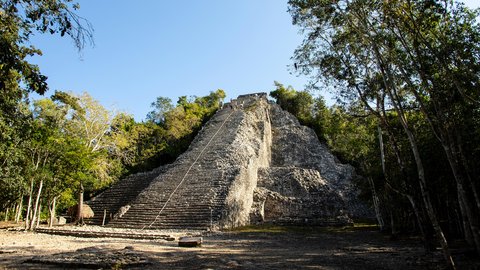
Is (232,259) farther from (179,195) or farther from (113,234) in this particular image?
(179,195)

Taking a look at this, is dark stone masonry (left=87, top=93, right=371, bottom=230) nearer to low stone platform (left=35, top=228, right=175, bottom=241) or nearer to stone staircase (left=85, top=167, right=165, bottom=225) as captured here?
stone staircase (left=85, top=167, right=165, bottom=225)

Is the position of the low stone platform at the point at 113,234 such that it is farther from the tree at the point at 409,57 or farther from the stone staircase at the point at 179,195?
the tree at the point at 409,57

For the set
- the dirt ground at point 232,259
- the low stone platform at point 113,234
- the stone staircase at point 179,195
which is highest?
the stone staircase at point 179,195

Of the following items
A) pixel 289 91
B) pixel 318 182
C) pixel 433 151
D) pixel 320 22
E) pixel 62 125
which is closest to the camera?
pixel 320 22

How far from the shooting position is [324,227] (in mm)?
19000

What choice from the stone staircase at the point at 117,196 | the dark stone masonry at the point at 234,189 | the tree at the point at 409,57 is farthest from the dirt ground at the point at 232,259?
the stone staircase at the point at 117,196

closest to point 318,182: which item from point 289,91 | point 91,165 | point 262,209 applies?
point 262,209

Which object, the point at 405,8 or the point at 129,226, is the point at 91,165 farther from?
the point at 405,8

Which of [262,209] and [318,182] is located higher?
[318,182]

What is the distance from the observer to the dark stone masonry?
59.4 ft

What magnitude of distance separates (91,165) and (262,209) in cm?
1000

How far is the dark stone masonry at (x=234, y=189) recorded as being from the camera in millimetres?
18119

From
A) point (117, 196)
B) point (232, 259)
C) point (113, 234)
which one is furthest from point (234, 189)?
point (232, 259)

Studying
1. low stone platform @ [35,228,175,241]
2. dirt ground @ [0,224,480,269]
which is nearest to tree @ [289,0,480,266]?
dirt ground @ [0,224,480,269]
